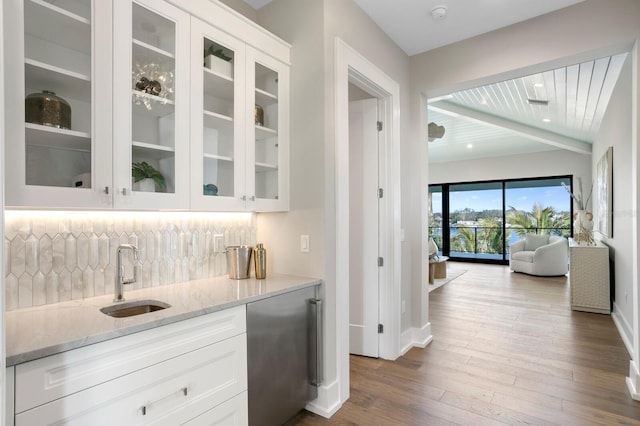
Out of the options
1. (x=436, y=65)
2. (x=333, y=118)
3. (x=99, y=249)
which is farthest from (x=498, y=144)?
(x=99, y=249)

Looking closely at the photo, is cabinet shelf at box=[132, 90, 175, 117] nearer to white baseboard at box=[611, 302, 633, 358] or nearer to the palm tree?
white baseboard at box=[611, 302, 633, 358]

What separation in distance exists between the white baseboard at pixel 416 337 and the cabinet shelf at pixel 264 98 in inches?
99.6

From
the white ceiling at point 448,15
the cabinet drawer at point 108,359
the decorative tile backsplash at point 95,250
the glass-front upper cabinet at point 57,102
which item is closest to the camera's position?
the cabinet drawer at point 108,359

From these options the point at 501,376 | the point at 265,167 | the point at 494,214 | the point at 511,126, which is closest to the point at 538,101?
the point at 511,126

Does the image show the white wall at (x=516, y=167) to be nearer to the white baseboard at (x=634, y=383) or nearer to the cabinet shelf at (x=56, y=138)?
the white baseboard at (x=634, y=383)

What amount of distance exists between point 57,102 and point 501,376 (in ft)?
11.7

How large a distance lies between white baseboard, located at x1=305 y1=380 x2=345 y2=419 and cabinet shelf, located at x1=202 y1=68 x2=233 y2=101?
205 cm

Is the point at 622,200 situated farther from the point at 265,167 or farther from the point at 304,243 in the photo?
the point at 265,167

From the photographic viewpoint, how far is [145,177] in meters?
1.73

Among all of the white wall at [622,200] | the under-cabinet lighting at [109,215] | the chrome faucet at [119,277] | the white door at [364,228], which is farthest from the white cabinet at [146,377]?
the white wall at [622,200]

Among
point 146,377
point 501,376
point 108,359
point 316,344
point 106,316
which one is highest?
point 106,316

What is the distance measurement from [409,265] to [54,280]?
2.91 meters

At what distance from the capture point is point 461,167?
9891 mm

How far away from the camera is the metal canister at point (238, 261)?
2295 millimetres
